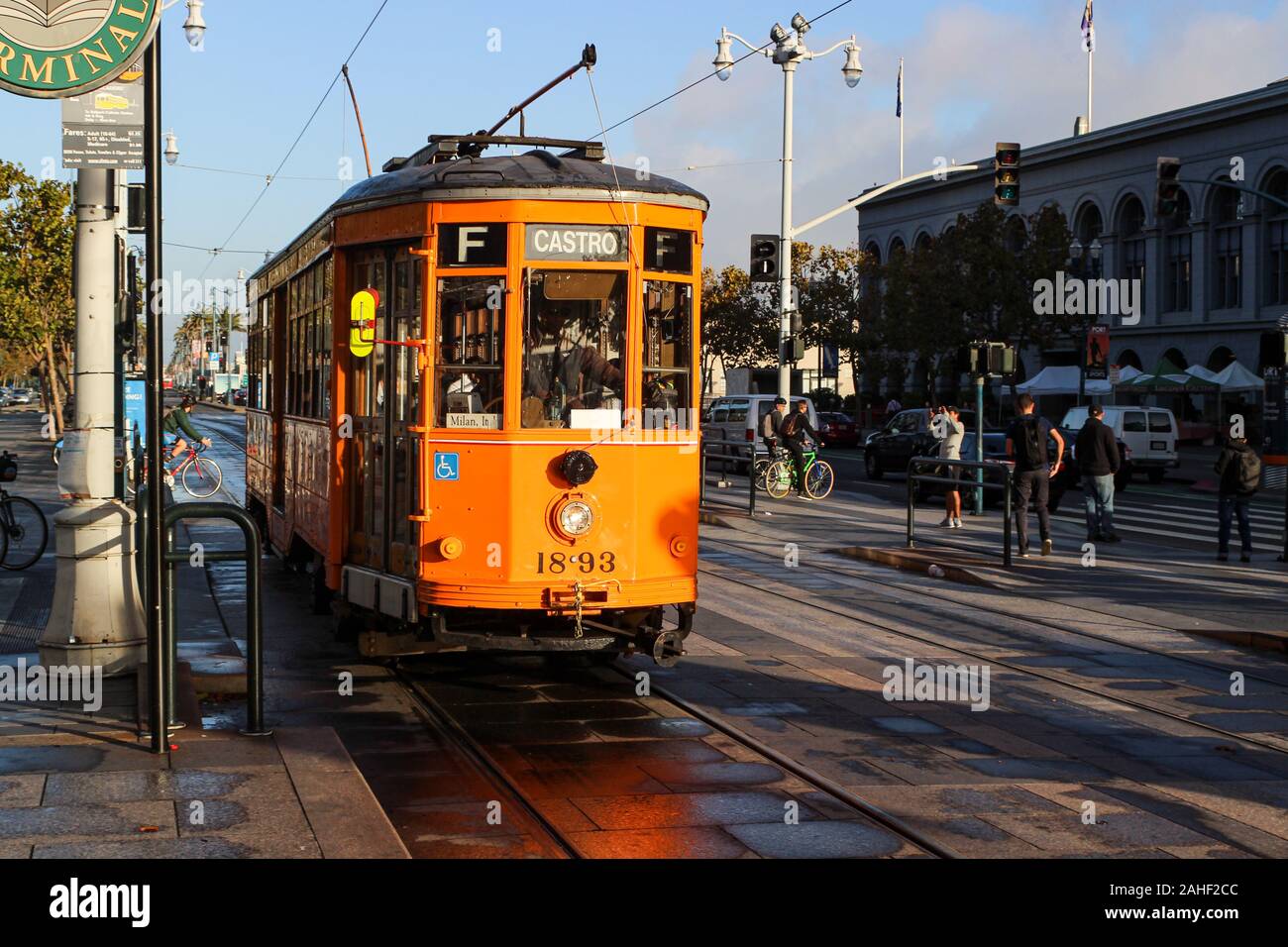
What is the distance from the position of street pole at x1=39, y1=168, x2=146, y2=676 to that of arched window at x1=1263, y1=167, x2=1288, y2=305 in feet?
165

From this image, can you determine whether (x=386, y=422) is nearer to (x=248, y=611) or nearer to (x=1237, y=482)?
(x=248, y=611)

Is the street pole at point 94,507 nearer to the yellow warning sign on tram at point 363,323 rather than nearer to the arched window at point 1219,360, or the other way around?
the yellow warning sign on tram at point 363,323

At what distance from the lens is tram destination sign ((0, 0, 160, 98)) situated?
718 centimetres

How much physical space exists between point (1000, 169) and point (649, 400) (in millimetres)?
22067

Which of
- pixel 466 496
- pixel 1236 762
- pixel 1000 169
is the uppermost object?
pixel 1000 169

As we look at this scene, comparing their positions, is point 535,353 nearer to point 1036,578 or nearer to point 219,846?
point 219,846

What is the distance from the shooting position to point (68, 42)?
7.27 m

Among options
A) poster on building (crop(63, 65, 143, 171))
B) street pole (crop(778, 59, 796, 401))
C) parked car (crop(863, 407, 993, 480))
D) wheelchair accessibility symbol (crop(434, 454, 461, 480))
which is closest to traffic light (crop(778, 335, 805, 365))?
street pole (crop(778, 59, 796, 401))

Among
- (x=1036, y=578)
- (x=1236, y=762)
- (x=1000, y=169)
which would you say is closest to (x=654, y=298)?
(x=1236, y=762)

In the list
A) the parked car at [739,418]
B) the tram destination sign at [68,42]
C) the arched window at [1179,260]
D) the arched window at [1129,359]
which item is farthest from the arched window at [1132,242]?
the tram destination sign at [68,42]

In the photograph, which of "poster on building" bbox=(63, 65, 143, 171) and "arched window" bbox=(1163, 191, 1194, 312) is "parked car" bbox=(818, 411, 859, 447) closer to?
"arched window" bbox=(1163, 191, 1194, 312)

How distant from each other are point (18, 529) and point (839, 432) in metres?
42.1

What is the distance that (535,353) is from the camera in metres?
9.41
